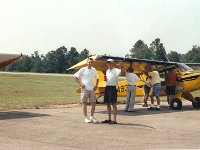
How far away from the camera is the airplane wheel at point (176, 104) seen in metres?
16.0

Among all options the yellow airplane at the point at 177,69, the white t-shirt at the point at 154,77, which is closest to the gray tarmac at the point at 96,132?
the white t-shirt at the point at 154,77

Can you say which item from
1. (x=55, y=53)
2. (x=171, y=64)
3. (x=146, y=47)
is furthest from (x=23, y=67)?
(x=171, y=64)

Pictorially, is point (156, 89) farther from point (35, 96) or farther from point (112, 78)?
point (35, 96)

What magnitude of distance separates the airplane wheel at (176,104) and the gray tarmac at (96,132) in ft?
7.27

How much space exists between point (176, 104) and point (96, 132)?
690cm

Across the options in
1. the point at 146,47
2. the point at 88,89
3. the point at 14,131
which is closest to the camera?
the point at 14,131

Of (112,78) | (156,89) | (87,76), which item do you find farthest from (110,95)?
(156,89)

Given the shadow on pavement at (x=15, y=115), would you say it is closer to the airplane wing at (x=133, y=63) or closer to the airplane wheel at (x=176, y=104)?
the airplane wing at (x=133, y=63)

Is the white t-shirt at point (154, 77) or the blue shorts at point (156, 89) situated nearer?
the blue shorts at point (156, 89)

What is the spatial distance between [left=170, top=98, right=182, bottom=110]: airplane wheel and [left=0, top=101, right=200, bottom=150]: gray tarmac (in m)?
2.22

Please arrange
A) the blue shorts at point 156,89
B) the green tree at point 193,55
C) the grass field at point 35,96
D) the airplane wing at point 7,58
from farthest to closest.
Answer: the green tree at point 193,55
the grass field at point 35,96
the blue shorts at point 156,89
the airplane wing at point 7,58

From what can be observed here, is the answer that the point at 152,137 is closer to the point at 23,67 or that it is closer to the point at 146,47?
the point at 146,47

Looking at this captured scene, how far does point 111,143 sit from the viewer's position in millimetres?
8438

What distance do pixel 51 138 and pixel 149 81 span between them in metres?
8.12
